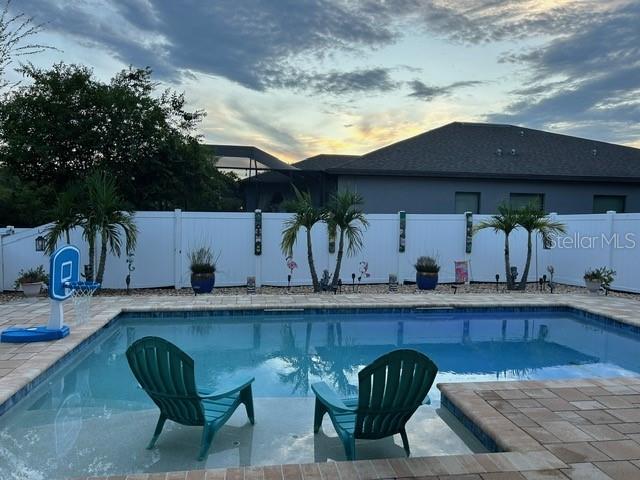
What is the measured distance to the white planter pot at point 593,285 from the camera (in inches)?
448

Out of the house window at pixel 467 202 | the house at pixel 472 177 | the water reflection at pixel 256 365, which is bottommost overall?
the water reflection at pixel 256 365

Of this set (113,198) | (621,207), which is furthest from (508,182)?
(113,198)

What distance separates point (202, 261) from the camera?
11359mm

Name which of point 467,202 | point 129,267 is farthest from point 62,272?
point 467,202

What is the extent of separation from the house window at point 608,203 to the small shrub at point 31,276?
57.7 ft

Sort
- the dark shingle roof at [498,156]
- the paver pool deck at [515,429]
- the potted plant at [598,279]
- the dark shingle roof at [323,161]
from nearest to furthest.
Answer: the paver pool deck at [515,429], the potted plant at [598,279], the dark shingle roof at [498,156], the dark shingle roof at [323,161]

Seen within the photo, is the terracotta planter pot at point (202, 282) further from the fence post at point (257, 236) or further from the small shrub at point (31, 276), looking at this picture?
the small shrub at point (31, 276)

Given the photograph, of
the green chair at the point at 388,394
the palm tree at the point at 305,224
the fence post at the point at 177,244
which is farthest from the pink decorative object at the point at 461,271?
the green chair at the point at 388,394

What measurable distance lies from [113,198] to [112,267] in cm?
192

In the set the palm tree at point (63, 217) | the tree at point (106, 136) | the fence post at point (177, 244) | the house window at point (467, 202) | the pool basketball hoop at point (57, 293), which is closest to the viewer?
the pool basketball hoop at point (57, 293)

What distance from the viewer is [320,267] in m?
12.5

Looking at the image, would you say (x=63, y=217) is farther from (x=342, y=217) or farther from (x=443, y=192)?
(x=443, y=192)

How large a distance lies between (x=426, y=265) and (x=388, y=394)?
8880mm

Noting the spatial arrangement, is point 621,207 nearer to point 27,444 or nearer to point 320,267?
point 320,267
